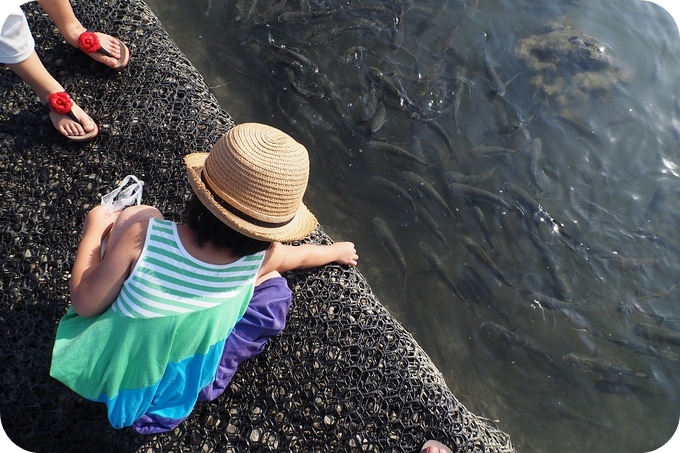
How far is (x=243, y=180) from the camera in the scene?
2.07 metres

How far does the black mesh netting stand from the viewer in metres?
2.91

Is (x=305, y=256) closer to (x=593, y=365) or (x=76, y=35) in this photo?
(x=76, y=35)

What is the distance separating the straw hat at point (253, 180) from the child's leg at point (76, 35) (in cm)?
197

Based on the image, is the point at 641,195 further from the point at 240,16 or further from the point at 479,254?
the point at 240,16

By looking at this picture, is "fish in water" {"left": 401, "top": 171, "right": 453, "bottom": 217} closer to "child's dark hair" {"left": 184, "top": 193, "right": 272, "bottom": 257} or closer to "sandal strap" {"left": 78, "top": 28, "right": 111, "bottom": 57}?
"sandal strap" {"left": 78, "top": 28, "right": 111, "bottom": 57}

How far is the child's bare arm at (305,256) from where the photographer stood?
2766 millimetres

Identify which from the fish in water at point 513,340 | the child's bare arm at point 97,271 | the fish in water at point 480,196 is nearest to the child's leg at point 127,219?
the child's bare arm at point 97,271

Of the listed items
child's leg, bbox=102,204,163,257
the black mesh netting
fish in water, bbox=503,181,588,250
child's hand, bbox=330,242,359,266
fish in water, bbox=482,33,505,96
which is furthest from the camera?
fish in water, bbox=482,33,505,96

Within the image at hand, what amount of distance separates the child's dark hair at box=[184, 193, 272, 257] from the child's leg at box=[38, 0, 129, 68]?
6.52 ft

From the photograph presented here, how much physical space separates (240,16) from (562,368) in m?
4.50

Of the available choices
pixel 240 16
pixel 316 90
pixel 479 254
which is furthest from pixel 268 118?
pixel 479 254

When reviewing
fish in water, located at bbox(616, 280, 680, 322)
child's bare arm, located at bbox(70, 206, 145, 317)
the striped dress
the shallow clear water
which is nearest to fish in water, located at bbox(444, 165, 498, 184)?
the shallow clear water

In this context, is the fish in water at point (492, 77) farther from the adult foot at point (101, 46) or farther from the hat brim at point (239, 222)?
the hat brim at point (239, 222)

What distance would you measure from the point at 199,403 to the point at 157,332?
84cm
